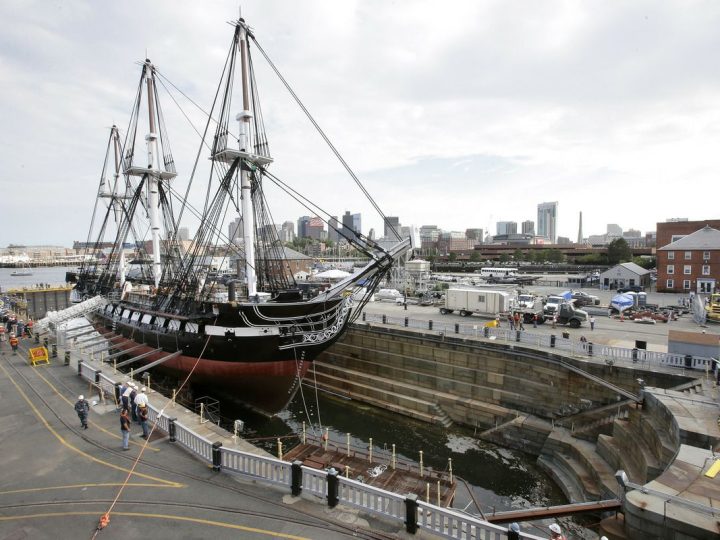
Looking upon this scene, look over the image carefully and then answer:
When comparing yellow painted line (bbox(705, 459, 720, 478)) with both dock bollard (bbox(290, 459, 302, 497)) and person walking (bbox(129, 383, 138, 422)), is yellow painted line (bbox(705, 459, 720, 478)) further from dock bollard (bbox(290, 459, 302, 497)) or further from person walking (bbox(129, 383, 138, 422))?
person walking (bbox(129, 383, 138, 422))

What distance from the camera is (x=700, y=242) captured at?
140 feet

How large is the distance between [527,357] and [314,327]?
1114cm

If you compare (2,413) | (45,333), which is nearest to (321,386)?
(2,413)

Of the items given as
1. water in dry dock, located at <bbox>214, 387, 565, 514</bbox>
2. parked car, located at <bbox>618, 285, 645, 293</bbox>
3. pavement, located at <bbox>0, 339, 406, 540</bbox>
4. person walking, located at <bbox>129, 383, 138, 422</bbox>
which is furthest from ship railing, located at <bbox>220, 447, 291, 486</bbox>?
parked car, located at <bbox>618, 285, 645, 293</bbox>

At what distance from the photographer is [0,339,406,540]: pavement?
711 cm

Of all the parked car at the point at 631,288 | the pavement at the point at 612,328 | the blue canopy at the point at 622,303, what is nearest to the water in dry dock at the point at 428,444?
the pavement at the point at 612,328

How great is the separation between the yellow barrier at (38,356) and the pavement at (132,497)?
8.21 meters

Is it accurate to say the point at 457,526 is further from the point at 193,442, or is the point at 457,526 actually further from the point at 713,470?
the point at 193,442

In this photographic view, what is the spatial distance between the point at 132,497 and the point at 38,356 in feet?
50.3

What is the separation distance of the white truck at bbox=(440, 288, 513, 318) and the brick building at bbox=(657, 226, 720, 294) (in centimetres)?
2757

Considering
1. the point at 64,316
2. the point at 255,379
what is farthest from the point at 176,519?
the point at 64,316

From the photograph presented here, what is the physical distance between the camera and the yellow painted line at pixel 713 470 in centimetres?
832

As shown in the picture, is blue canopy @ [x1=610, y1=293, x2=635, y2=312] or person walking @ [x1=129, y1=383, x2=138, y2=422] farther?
blue canopy @ [x1=610, y1=293, x2=635, y2=312]

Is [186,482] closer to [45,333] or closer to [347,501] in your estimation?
[347,501]
